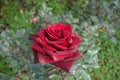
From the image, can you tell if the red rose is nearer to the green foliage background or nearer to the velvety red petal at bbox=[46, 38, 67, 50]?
the velvety red petal at bbox=[46, 38, 67, 50]

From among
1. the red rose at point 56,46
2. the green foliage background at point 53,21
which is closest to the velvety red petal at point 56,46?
the red rose at point 56,46

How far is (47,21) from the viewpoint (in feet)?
9.63

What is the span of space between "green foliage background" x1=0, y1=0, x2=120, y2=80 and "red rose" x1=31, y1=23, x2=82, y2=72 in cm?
71

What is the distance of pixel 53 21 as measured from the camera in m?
2.94

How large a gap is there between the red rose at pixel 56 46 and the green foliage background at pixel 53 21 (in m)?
0.71

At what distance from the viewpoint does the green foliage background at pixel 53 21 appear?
2.56 metres

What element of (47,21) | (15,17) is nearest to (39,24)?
(47,21)

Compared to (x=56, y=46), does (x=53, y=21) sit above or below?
below

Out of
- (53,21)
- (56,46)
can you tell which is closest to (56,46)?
(56,46)

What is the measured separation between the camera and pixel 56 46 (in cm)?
172

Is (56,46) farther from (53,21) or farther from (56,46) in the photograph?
(53,21)

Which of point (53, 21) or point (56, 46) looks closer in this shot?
point (56, 46)

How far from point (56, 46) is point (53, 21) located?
124cm

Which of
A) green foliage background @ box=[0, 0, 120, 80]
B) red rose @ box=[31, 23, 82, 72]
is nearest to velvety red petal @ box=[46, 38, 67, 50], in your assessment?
red rose @ box=[31, 23, 82, 72]
